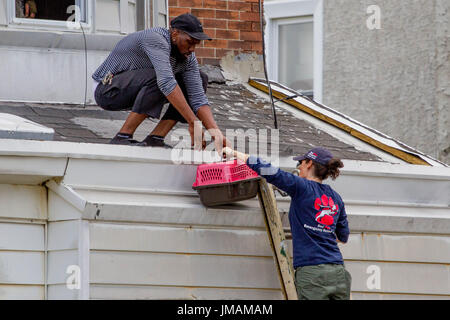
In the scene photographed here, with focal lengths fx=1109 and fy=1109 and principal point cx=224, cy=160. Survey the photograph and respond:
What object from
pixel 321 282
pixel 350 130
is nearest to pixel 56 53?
pixel 350 130

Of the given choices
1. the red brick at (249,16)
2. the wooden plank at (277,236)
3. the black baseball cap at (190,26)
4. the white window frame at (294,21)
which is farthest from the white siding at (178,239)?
the white window frame at (294,21)

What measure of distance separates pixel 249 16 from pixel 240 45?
0.99ft

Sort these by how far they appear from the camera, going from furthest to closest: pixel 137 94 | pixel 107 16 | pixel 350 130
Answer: pixel 350 130
pixel 107 16
pixel 137 94

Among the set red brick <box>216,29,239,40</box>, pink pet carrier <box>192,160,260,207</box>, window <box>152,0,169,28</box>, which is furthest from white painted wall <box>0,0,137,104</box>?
pink pet carrier <box>192,160,260,207</box>

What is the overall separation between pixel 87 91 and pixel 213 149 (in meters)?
1.55

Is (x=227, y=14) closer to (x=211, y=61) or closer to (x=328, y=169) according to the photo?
(x=211, y=61)

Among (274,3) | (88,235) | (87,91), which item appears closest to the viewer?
(88,235)

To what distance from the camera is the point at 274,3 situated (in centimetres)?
1495

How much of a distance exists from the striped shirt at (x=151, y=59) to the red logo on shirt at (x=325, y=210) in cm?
116

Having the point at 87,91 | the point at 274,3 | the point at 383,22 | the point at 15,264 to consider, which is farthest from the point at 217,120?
the point at 274,3

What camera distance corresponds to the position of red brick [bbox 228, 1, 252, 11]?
10.3 meters

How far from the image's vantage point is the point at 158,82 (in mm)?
7266

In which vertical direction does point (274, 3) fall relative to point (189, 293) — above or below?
above
